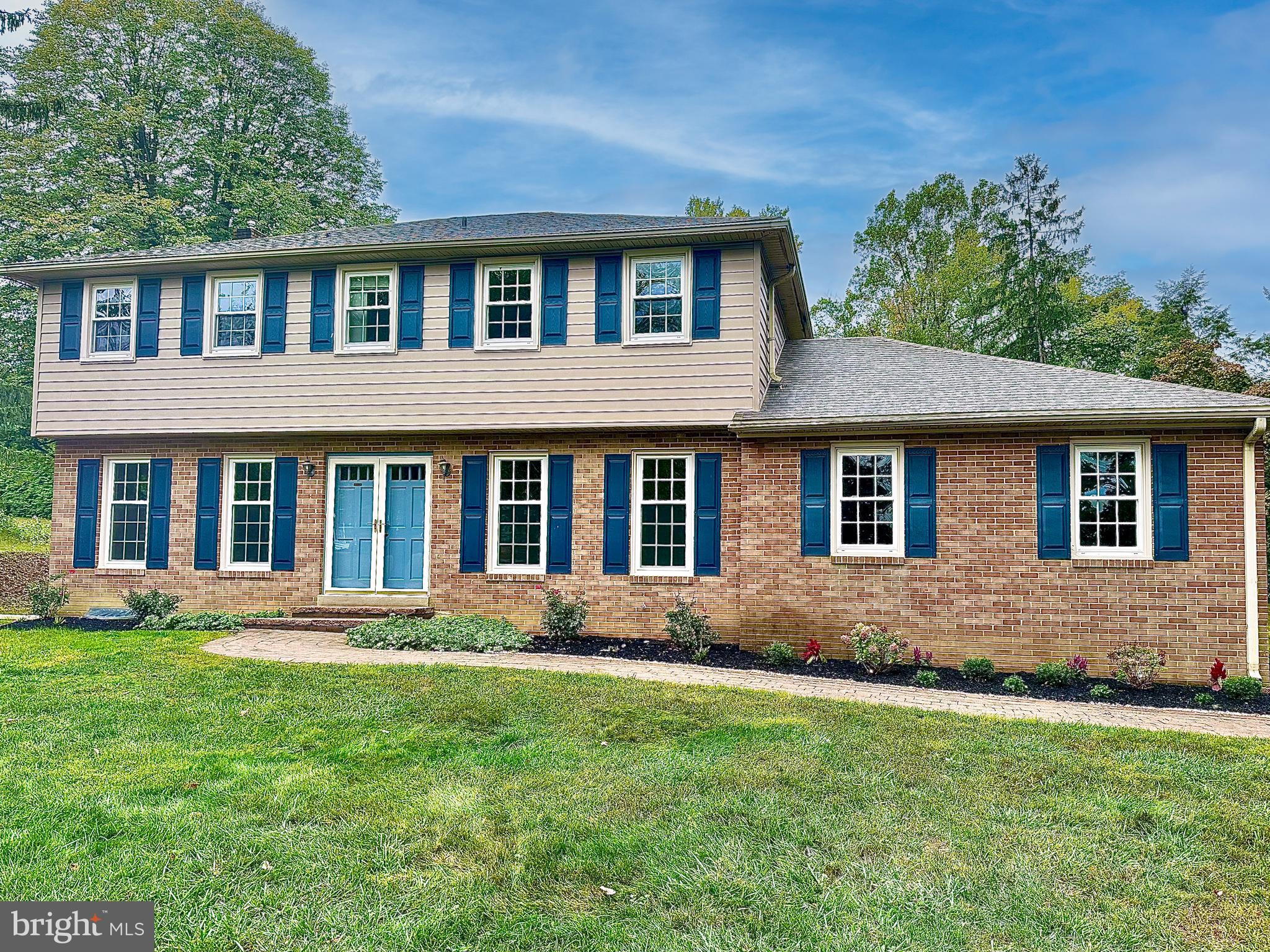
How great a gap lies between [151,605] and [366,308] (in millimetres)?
5571

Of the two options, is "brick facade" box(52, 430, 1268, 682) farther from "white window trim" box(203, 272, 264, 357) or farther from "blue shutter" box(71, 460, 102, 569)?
"white window trim" box(203, 272, 264, 357)

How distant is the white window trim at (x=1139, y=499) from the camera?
29.9ft

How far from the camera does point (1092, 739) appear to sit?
6043 millimetres

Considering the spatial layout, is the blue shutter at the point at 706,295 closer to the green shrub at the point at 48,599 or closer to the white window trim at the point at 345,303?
the white window trim at the point at 345,303

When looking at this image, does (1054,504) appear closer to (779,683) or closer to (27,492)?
(779,683)

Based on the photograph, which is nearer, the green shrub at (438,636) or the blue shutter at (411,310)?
the green shrub at (438,636)

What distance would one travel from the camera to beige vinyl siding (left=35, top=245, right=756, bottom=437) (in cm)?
1072

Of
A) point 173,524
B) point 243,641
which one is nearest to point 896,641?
point 243,641

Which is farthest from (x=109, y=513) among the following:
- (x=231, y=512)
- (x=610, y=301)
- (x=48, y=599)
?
(x=610, y=301)

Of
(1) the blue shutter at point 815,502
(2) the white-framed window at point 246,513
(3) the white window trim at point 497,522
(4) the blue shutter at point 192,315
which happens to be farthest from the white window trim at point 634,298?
(4) the blue shutter at point 192,315

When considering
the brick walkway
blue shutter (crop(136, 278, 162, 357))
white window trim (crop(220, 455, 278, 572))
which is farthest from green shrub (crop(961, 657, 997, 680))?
blue shutter (crop(136, 278, 162, 357))

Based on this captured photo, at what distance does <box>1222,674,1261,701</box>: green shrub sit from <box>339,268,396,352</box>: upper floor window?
11.4 metres

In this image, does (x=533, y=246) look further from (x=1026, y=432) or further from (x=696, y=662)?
(x=1026, y=432)

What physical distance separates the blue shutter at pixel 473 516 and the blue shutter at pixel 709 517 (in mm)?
3169
